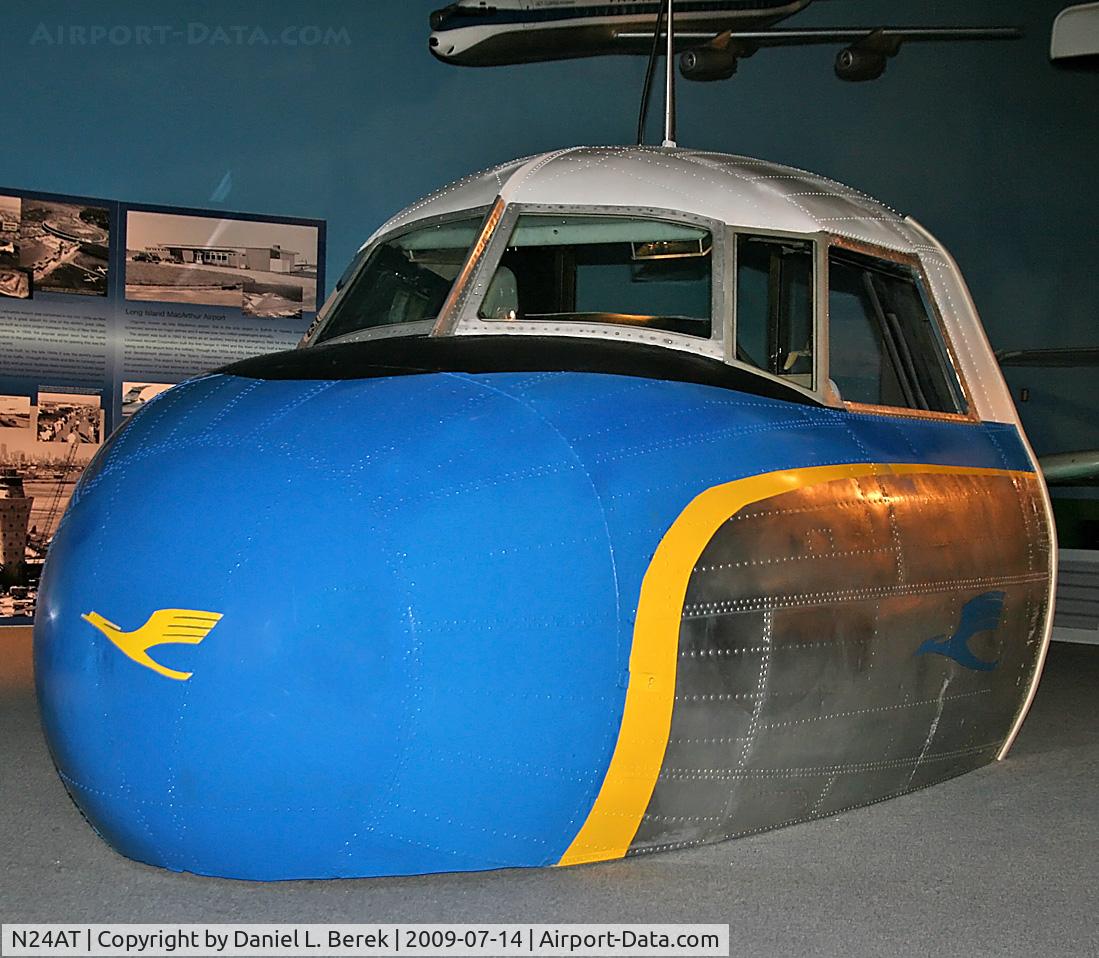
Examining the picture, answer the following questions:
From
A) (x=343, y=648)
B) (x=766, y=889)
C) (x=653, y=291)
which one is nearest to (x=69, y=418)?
(x=653, y=291)

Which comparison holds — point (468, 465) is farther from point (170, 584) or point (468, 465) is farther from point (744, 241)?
point (744, 241)

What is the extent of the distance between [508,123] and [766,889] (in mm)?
8416

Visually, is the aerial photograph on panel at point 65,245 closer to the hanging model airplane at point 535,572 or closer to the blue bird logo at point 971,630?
the hanging model airplane at point 535,572

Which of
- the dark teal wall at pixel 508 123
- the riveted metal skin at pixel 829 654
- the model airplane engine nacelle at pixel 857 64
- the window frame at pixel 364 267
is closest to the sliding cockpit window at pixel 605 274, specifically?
the window frame at pixel 364 267

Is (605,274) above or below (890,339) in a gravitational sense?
above

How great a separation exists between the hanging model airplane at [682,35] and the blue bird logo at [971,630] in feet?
23.9

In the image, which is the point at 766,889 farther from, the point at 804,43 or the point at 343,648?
the point at 804,43

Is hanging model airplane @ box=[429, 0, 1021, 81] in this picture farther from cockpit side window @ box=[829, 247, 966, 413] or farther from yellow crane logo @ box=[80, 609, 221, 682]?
yellow crane logo @ box=[80, 609, 221, 682]

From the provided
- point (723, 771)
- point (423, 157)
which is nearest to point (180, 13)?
point (423, 157)

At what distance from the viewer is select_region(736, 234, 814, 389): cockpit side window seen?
454cm

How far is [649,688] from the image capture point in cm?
349

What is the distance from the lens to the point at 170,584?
128 inches

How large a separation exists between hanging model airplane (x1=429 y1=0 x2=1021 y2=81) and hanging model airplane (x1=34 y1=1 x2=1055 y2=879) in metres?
6.32

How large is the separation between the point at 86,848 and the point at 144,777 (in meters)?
0.87
